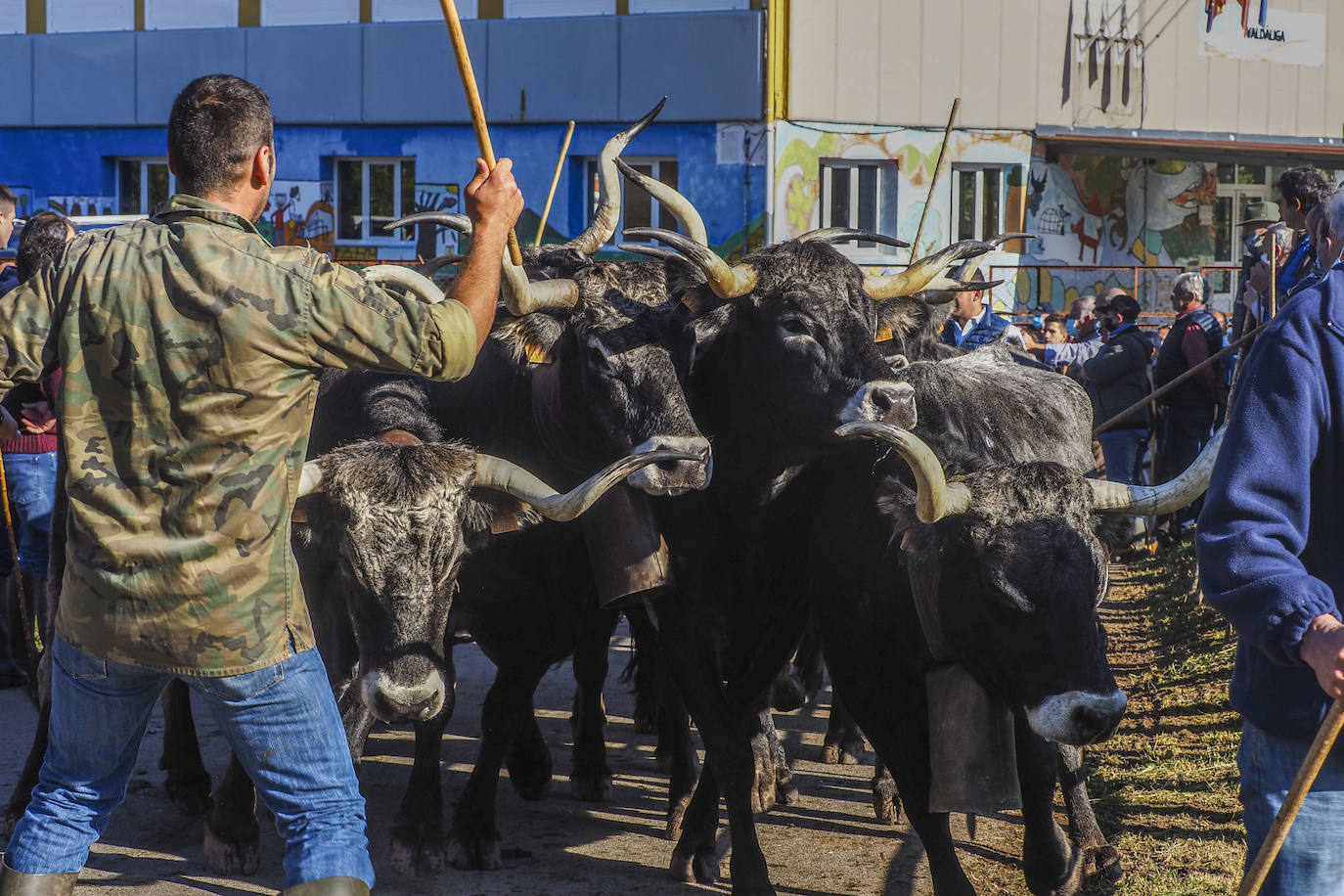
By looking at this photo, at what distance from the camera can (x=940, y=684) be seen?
14.0 feet

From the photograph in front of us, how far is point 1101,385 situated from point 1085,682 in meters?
7.96

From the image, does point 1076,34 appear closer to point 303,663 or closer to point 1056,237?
point 1056,237

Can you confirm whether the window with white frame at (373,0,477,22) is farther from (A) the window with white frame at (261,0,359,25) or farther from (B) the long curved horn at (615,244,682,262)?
(B) the long curved horn at (615,244,682,262)

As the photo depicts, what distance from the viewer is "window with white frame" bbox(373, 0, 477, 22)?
20.2 meters

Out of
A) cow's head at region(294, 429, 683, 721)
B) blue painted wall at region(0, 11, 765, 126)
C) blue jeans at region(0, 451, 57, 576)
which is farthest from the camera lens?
blue painted wall at region(0, 11, 765, 126)

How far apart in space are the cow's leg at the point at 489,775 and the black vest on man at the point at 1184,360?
696cm

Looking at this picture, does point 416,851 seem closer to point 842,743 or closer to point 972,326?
point 842,743

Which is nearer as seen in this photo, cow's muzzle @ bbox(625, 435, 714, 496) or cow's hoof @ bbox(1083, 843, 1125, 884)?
cow's muzzle @ bbox(625, 435, 714, 496)

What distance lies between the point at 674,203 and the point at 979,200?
53.7 ft

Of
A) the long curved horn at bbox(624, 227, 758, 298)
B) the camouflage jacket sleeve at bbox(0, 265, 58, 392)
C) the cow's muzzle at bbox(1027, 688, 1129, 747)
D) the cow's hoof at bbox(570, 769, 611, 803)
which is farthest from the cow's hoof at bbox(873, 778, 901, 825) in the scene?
the camouflage jacket sleeve at bbox(0, 265, 58, 392)

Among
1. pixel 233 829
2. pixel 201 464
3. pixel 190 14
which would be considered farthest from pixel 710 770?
pixel 190 14

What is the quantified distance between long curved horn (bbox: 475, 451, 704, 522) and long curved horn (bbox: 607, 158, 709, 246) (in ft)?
4.06

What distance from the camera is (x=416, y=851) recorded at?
5.02 meters

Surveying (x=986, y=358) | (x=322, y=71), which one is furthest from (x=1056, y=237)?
(x=986, y=358)
